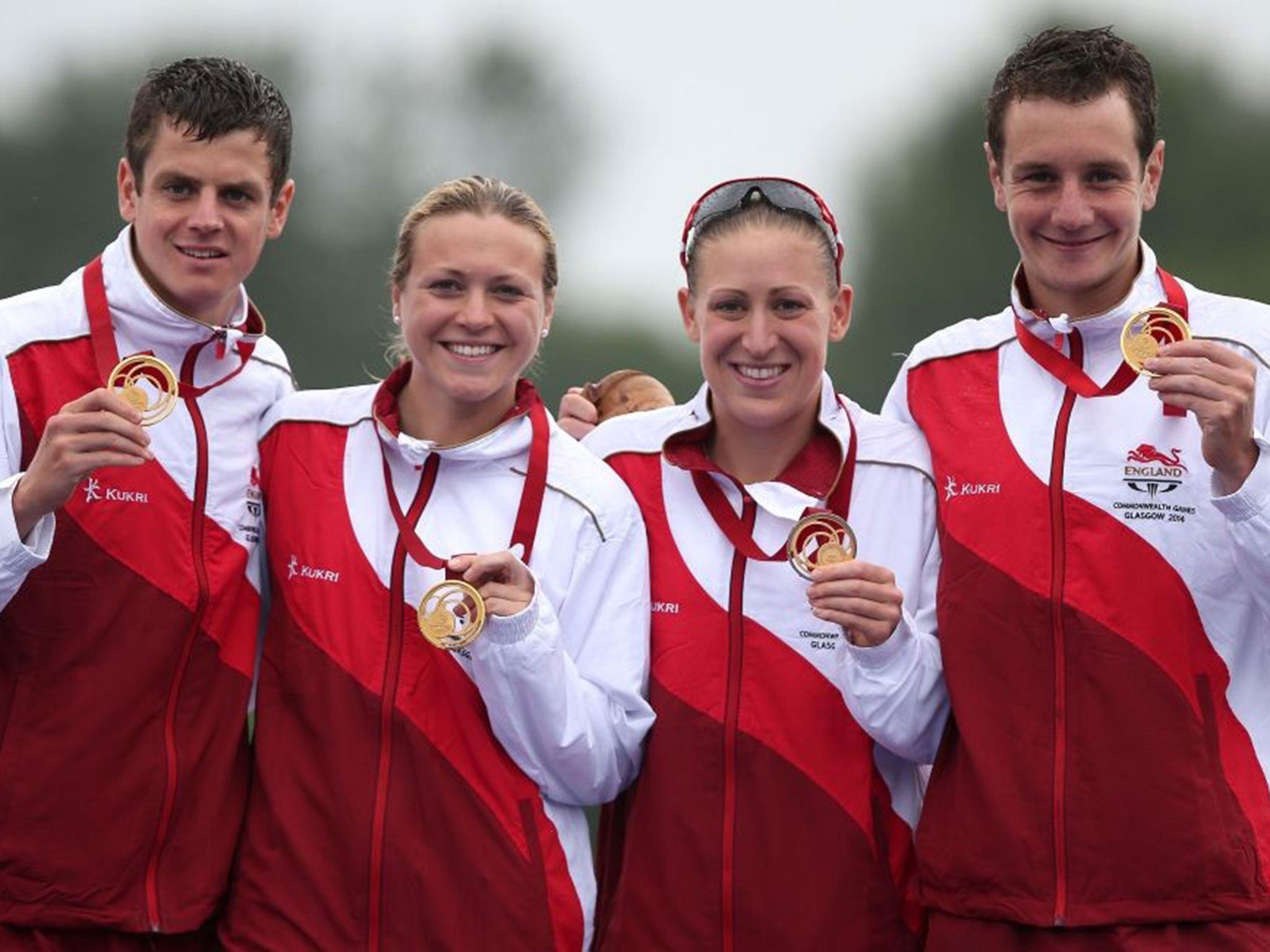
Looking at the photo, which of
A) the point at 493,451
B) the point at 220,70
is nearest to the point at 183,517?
the point at 493,451

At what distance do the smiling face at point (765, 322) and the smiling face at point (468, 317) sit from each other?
17.4 inches

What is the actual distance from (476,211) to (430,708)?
122 centimetres

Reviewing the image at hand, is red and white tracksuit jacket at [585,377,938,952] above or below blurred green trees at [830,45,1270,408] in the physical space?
below

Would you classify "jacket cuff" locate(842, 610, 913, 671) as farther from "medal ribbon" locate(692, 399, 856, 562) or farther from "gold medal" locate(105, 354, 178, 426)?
"gold medal" locate(105, 354, 178, 426)

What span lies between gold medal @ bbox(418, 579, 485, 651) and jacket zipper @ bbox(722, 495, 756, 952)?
2.11 feet

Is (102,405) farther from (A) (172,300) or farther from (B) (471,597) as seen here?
(B) (471,597)

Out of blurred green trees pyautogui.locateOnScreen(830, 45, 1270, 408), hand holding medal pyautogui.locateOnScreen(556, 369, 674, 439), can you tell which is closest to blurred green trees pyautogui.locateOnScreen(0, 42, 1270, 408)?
blurred green trees pyautogui.locateOnScreen(830, 45, 1270, 408)

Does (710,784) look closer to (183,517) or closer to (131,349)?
(183,517)

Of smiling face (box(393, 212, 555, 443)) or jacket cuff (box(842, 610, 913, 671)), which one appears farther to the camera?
smiling face (box(393, 212, 555, 443))

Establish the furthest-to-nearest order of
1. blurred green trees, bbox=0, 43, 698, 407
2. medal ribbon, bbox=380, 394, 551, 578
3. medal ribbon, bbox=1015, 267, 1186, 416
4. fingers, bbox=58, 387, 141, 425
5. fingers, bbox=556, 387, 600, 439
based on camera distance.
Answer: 1. blurred green trees, bbox=0, 43, 698, 407
2. fingers, bbox=556, 387, 600, 439
3. medal ribbon, bbox=380, 394, 551, 578
4. medal ribbon, bbox=1015, 267, 1186, 416
5. fingers, bbox=58, 387, 141, 425

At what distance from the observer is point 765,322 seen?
5.13m

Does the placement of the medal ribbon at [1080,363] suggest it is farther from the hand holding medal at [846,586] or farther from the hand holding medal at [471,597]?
the hand holding medal at [471,597]

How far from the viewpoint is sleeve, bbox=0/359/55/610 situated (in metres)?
4.69

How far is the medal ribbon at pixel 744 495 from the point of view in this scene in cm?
505
